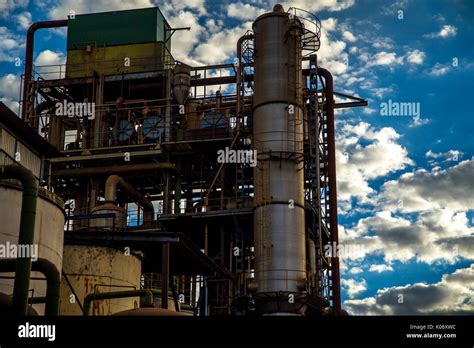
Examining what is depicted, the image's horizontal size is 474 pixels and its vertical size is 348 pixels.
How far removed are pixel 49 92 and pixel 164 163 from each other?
Answer: 440 inches

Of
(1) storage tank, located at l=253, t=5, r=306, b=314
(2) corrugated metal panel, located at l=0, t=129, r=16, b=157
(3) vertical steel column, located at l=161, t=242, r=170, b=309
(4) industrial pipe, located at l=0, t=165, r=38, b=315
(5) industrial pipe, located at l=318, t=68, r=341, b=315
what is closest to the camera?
(4) industrial pipe, located at l=0, t=165, r=38, b=315

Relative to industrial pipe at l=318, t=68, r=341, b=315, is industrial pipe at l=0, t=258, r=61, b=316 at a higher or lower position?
lower

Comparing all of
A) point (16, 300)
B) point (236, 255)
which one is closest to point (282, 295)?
point (236, 255)

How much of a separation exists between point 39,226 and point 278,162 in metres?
17.0

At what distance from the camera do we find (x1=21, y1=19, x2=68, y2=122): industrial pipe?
48469mm

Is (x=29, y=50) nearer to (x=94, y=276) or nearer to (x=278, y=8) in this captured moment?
(x=278, y=8)

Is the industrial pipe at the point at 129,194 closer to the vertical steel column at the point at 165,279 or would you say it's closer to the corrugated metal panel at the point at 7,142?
the vertical steel column at the point at 165,279

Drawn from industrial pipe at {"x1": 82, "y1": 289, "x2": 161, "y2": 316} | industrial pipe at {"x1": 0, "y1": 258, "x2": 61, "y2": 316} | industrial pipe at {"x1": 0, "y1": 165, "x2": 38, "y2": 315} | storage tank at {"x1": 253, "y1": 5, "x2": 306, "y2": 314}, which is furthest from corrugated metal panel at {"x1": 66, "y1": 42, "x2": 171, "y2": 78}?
industrial pipe at {"x1": 0, "y1": 258, "x2": 61, "y2": 316}

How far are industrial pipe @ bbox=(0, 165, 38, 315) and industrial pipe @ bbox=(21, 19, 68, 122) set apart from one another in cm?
2811

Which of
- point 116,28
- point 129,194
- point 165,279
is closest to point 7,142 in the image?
point 165,279

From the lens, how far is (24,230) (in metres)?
19.7

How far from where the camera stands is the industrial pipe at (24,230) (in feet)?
59.6

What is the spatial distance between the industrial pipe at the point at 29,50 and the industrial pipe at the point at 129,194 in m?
9.37

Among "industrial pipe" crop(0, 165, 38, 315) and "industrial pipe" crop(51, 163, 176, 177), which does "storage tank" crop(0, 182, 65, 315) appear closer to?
"industrial pipe" crop(0, 165, 38, 315)
